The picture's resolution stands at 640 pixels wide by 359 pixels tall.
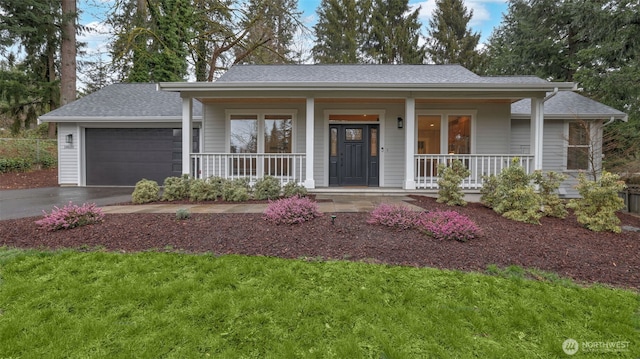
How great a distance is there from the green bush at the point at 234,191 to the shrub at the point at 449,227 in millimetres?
4052

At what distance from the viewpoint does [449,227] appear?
4086 mm

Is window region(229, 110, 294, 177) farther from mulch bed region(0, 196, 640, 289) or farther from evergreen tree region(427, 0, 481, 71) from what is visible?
evergreen tree region(427, 0, 481, 71)

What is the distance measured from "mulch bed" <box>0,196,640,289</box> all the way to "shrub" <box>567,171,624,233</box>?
0.20 m

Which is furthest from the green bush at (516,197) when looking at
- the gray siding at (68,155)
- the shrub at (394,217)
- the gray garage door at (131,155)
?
the gray siding at (68,155)

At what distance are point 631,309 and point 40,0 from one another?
67.5 feet

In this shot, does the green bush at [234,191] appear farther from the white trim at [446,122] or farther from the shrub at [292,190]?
the white trim at [446,122]

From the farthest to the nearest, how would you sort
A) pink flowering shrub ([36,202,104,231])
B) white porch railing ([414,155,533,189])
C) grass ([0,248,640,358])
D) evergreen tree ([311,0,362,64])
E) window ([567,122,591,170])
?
evergreen tree ([311,0,362,64])
window ([567,122,591,170])
white porch railing ([414,155,533,189])
pink flowering shrub ([36,202,104,231])
grass ([0,248,640,358])

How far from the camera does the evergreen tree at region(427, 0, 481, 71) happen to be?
21938 mm

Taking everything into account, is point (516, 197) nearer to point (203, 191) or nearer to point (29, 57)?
point (203, 191)

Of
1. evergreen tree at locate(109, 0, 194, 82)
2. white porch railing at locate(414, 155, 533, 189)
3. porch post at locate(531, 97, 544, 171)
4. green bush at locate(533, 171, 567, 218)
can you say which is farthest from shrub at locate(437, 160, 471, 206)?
evergreen tree at locate(109, 0, 194, 82)

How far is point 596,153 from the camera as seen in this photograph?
9.01 m

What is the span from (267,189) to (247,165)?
7.56ft

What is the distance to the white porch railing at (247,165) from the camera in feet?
26.0

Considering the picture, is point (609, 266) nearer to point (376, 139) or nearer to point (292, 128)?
point (376, 139)
